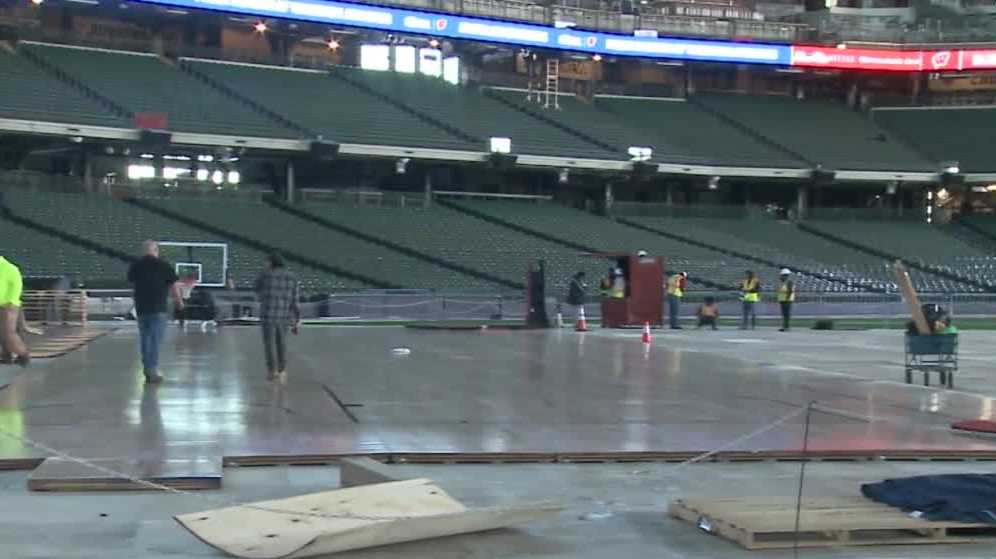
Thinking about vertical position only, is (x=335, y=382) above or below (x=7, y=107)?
below

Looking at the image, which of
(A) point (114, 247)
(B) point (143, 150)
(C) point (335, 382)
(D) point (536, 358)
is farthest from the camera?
(B) point (143, 150)

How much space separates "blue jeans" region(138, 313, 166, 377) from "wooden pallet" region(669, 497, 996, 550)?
8.75 metres

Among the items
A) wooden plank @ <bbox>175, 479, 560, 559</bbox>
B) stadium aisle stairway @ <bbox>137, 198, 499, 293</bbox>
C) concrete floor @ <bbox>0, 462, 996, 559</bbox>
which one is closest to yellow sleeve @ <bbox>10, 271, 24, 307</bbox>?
concrete floor @ <bbox>0, 462, 996, 559</bbox>

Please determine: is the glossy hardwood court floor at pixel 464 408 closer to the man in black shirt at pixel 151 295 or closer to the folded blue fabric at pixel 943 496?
the man in black shirt at pixel 151 295

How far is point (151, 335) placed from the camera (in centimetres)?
1467

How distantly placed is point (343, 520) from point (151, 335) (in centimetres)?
855

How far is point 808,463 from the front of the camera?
10.2m

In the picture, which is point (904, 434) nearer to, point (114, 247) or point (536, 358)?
point (536, 358)

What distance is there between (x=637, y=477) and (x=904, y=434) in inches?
155

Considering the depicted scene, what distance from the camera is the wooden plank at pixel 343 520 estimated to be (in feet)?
21.3

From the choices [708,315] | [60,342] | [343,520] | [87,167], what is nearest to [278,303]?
[343,520]

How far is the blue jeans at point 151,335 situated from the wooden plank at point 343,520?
755 cm

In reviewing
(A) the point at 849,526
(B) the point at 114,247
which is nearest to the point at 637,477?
(A) the point at 849,526

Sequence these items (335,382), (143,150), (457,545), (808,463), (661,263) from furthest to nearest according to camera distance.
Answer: (143,150), (661,263), (335,382), (808,463), (457,545)
